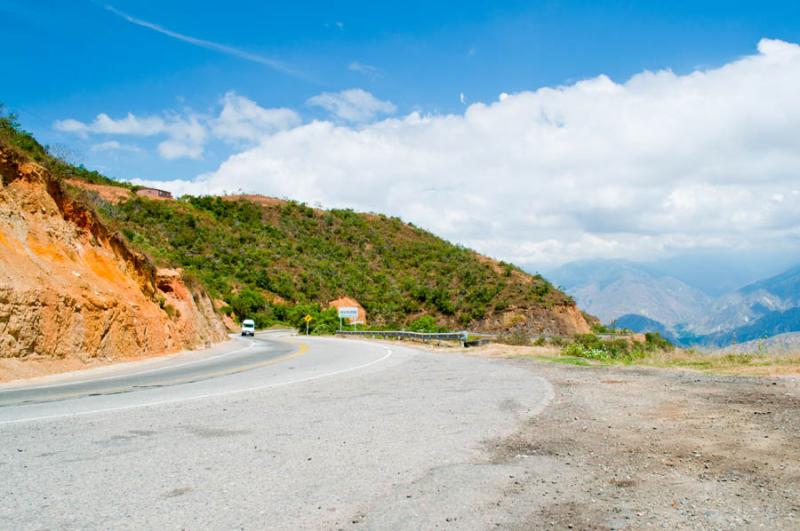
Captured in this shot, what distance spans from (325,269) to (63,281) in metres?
68.1

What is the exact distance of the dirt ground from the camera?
4062mm

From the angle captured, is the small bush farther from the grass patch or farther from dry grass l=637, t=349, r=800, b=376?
dry grass l=637, t=349, r=800, b=376

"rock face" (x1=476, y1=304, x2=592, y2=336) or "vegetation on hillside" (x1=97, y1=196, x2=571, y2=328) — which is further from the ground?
"vegetation on hillside" (x1=97, y1=196, x2=571, y2=328)

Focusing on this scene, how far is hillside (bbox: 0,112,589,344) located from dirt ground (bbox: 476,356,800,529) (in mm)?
49522

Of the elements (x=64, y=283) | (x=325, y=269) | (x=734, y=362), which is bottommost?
(x=734, y=362)

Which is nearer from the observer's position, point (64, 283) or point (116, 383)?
point (116, 383)

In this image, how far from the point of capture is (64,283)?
57.6 ft

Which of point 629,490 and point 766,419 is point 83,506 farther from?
point 766,419

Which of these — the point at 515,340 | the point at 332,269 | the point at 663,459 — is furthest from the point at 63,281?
the point at 332,269

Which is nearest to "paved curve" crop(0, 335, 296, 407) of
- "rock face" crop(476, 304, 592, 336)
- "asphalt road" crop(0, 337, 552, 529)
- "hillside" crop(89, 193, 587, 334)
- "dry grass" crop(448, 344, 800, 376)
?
"asphalt road" crop(0, 337, 552, 529)

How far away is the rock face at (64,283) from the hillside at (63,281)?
30 millimetres

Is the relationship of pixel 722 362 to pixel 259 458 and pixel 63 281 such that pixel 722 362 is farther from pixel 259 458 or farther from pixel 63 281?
pixel 63 281

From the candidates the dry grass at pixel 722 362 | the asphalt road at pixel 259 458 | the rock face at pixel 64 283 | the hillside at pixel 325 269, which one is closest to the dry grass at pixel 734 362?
the dry grass at pixel 722 362

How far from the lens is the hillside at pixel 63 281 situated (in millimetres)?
15125
